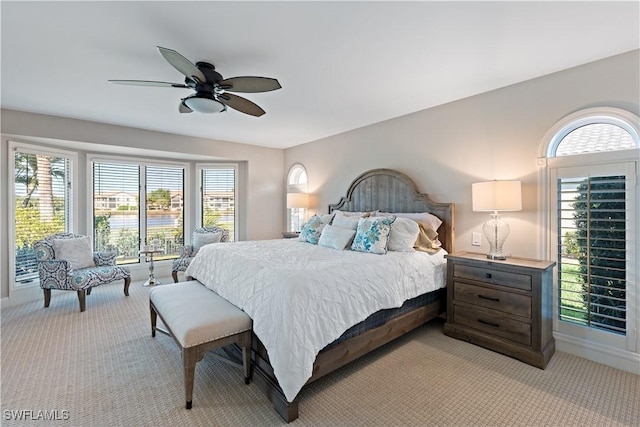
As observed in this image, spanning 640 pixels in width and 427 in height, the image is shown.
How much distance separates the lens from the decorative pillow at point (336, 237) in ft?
11.0

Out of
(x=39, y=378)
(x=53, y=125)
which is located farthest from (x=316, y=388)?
(x=53, y=125)

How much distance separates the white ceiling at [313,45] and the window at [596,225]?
26.2 inches

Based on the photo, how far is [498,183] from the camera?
2809mm

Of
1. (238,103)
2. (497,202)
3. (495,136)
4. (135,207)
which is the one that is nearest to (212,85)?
(238,103)

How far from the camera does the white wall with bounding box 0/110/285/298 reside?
386 cm

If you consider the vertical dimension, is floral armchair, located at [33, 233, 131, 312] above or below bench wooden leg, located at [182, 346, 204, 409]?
above

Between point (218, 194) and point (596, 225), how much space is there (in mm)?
5798

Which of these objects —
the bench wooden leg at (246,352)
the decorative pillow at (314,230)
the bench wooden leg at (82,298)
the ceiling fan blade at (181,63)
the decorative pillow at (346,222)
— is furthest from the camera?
the decorative pillow at (314,230)

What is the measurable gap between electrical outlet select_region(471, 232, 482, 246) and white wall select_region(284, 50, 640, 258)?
47 millimetres

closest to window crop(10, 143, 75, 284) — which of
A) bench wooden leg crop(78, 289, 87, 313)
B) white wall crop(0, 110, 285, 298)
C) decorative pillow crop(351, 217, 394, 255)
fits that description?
white wall crop(0, 110, 285, 298)

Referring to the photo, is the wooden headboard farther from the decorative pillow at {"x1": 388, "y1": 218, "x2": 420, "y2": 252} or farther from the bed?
the decorative pillow at {"x1": 388, "y1": 218, "x2": 420, "y2": 252}

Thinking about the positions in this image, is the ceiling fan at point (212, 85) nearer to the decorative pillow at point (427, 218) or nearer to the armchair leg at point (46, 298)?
the decorative pillow at point (427, 218)

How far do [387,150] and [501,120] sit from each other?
1500mm

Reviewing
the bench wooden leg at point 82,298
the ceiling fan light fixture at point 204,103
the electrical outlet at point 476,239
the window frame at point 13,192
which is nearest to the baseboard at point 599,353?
the electrical outlet at point 476,239
